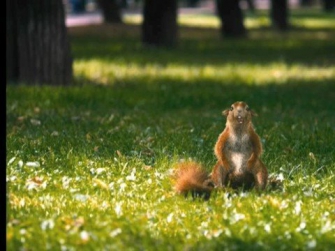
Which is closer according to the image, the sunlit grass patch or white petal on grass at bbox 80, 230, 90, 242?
white petal on grass at bbox 80, 230, 90, 242

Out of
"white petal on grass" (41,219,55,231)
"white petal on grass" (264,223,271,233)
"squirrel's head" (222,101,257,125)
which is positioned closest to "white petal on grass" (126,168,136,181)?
"squirrel's head" (222,101,257,125)

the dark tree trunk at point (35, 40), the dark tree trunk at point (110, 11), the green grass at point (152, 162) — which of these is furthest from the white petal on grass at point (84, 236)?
the dark tree trunk at point (110, 11)

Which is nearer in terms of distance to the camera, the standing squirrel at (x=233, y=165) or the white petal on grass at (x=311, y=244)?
the white petal on grass at (x=311, y=244)

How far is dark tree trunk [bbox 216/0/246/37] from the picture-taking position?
3388cm

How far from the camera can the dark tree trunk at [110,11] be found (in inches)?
1587

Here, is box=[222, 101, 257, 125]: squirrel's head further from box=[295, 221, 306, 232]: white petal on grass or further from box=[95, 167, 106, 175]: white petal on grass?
box=[95, 167, 106, 175]: white petal on grass

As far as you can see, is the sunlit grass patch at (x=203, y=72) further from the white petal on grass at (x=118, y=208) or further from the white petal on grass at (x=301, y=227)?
the white petal on grass at (x=301, y=227)

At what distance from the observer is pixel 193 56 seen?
25344mm

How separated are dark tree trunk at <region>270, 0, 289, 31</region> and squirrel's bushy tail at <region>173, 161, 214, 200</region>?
34689mm

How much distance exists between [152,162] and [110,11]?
32.5 meters

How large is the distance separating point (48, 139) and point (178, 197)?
281cm

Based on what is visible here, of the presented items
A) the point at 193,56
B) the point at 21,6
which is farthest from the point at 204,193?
the point at 193,56

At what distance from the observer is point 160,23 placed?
2725 centimetres

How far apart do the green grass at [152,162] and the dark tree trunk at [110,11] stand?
2034 cm
